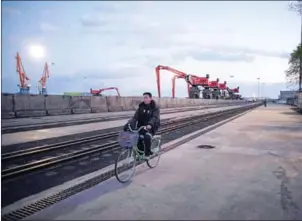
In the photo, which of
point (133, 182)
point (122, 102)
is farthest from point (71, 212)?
point (122, 102)

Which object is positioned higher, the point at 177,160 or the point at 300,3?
the point at 300,3

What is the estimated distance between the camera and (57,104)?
90.8 ft

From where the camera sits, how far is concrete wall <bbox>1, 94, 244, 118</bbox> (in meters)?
22.7

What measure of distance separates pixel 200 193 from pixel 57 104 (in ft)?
77.3

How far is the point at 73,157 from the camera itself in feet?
31.9

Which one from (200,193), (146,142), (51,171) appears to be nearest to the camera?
(200,193)

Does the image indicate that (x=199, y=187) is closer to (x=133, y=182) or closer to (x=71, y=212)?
(x=133, y=182)

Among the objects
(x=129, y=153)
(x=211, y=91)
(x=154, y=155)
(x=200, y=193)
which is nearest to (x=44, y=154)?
(x=154, y=155)

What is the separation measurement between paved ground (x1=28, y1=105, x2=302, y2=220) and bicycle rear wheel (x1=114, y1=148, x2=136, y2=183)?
0.73 feet

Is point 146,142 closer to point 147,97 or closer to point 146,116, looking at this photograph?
point 146,116

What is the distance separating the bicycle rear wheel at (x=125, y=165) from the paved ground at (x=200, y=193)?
0.73 ft

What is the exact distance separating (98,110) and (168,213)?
29.0m

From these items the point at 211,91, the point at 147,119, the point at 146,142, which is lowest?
the point at 146,142

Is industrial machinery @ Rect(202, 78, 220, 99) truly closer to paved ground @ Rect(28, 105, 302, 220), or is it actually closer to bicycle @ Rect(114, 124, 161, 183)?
paved ground @ Rect(28, 105, 302, 220)
